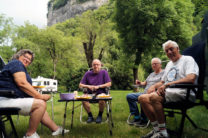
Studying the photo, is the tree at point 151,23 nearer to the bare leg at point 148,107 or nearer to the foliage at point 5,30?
the bare leg at point 148,107

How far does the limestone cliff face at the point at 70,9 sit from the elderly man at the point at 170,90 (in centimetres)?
6751

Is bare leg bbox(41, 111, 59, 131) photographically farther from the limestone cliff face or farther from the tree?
the limestone cliff face

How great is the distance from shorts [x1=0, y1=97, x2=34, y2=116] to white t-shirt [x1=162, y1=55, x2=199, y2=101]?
76.8 inches

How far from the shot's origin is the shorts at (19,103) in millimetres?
2469

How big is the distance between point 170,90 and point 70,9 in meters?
74.4

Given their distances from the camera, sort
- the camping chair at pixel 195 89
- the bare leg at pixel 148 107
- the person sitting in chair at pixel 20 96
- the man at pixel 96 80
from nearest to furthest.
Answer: the camping chair at pixel 195 89 < the person sitting in chair at pixel 20 96 < the bare leg at pixel 148 107 < the man at pixel 96 80

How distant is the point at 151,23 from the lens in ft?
36.8

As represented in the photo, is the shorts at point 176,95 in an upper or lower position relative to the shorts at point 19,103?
upper

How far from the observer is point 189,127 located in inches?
128

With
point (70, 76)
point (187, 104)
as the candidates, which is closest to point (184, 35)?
point (187, 104)

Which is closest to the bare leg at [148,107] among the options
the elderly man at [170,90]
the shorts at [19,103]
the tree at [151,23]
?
the elderly man at [170,90]

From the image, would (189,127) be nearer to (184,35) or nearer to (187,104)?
(187,104)

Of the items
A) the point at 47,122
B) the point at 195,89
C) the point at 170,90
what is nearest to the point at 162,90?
the point at 170,90

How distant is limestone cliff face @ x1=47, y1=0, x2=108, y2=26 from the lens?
224ft
